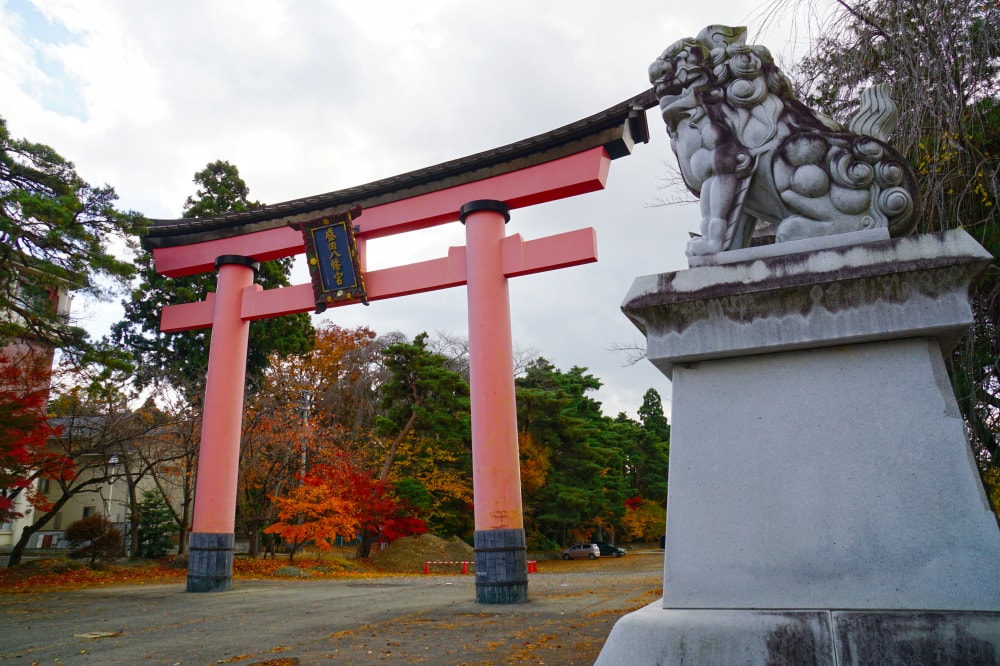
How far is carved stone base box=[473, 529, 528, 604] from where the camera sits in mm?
7258

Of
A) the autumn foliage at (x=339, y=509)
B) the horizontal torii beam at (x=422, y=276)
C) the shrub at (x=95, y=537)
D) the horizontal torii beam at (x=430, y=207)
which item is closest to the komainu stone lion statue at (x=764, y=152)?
the horizontal torii beam at (x=422, y=276)

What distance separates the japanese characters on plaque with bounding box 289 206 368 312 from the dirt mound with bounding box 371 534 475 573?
36.7 feet

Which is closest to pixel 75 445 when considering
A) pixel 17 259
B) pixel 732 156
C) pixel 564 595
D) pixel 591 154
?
pixel 17 259

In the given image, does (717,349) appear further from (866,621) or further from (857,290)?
(866,621)

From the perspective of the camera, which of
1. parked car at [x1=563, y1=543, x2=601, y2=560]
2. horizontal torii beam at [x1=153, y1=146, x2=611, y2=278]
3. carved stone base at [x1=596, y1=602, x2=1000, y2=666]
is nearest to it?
carved stone base at [x1=596, y1=602, x2=1000, y2=666]

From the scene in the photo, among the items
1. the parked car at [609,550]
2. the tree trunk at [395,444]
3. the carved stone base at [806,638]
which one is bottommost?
the parked car at [609,550]

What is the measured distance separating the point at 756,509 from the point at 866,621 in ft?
1.33

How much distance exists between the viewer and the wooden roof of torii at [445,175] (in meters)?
8.12

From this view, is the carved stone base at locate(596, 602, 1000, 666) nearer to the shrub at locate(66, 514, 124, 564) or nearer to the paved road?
the paved road

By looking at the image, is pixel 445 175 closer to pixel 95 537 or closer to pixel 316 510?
pixel 316 510

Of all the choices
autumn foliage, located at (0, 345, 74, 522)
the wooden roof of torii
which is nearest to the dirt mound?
autumn foliage, located at (0, 345, 74, 522)

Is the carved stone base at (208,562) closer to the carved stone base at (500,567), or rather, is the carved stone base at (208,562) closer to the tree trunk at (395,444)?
the carved stone base at (500,567)

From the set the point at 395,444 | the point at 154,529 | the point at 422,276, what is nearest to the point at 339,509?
the point at 395,444

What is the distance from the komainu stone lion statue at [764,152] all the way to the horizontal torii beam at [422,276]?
5.17m
